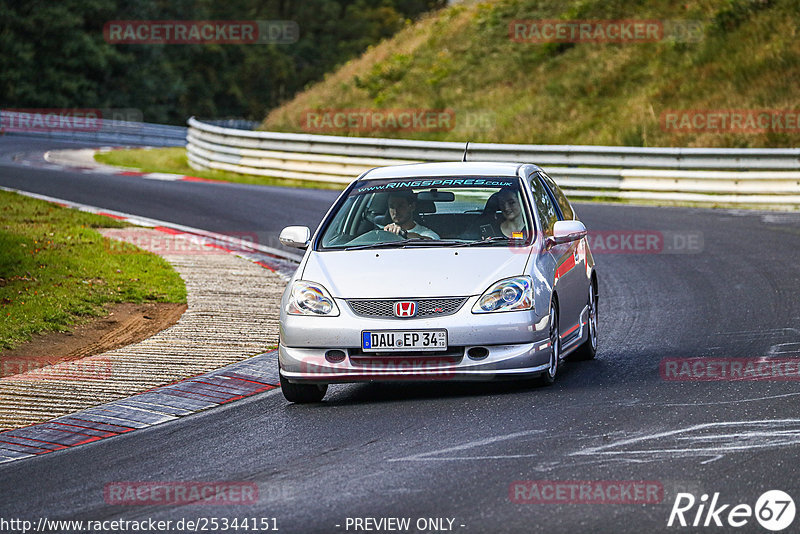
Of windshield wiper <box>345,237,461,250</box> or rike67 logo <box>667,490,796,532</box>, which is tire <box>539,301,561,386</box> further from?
rike67 logo <box>667,490,796,532</box>

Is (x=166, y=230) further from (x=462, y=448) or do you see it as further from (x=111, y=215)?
(x=462, y=448)

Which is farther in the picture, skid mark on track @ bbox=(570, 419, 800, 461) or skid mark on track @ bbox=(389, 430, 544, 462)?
skid mark on track @ bbox=(389, 430, 544, 462)

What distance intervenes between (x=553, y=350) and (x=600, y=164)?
51.8 ft

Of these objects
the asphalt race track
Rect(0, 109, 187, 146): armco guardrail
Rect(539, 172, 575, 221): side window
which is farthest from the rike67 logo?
Rect(0, 109, 187, 146): armco guardrail

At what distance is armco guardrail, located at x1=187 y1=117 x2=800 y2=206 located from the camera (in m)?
22.5

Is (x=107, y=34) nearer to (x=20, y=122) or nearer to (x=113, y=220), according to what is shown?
(x=20, y=122)

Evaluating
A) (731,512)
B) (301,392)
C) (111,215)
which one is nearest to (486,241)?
(301,392)

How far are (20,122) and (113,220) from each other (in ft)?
92.2

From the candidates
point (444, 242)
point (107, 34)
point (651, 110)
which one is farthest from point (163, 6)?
point (444, 242)

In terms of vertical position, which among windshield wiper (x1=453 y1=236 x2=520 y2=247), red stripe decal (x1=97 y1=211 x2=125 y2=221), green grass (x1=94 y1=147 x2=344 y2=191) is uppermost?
windshield wiper (x1=453 y1=236 x2=520 y2=247)

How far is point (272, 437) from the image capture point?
7.64 metres

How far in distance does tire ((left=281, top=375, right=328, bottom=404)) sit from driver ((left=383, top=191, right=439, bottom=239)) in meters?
1.40

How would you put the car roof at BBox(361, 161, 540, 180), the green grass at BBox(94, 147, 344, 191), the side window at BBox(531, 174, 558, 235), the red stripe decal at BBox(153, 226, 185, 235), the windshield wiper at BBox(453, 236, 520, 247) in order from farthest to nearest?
the green grass at BBox(94, 147, 344, 191)
the red stripe decal at BBox(153, 226, 185, 235)
the car roof at BBox(361, 161, 540, 180)
the side window at BBox(531, 174, 558, 235)
the windshield wiper at BBox(453, 236, 520, 247)

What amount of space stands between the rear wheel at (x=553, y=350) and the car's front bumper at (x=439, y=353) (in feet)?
0.58
